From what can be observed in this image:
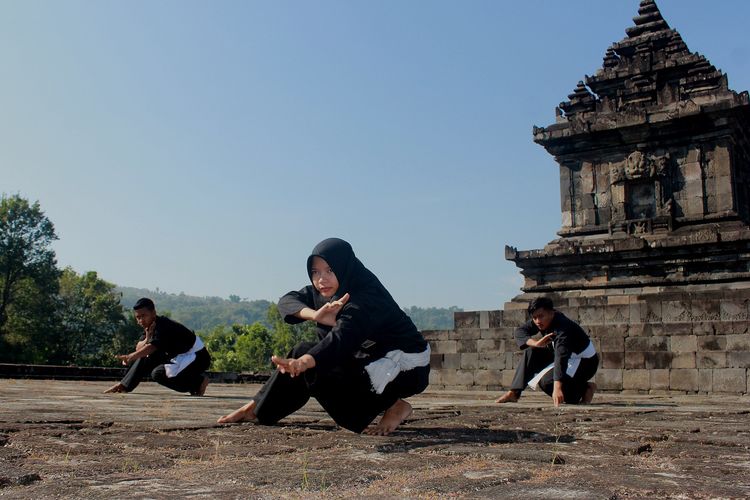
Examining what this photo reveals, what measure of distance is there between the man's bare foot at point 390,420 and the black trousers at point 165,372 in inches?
203

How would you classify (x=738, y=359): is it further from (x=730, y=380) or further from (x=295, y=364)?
(x=295, y=364)

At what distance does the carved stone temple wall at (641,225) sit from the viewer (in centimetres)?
1357

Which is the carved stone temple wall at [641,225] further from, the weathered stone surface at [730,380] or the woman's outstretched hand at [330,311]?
the woman's outstretched hand at [330,311]

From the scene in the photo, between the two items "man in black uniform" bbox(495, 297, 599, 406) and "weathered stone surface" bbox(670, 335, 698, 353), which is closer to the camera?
"man in black uniform" bbox(495, 297, 599, 406)

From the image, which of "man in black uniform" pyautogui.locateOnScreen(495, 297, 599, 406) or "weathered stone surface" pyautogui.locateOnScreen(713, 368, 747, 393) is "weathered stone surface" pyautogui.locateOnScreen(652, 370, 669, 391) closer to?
"weathered stone surface" pyautogui.locateOnScreen(713, 368, 747, 393)

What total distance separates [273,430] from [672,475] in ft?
8.37

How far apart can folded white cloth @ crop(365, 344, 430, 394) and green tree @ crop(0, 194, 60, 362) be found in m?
42.4

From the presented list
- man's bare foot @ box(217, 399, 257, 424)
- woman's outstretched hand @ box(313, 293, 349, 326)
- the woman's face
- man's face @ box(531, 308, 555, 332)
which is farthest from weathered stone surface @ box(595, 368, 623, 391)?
woman's outstretched hand @ box(313, 293, 349, 326)

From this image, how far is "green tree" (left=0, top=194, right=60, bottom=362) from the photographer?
42.4 metres

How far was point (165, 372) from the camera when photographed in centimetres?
923

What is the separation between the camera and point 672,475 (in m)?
3.04

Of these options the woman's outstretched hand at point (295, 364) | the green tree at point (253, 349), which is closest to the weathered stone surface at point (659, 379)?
the woman's outstretched hand at point (295, 364)

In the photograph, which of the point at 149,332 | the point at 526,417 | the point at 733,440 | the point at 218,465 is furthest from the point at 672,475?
the point at 149,332

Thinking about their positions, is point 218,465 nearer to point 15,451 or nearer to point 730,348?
point 15,451
